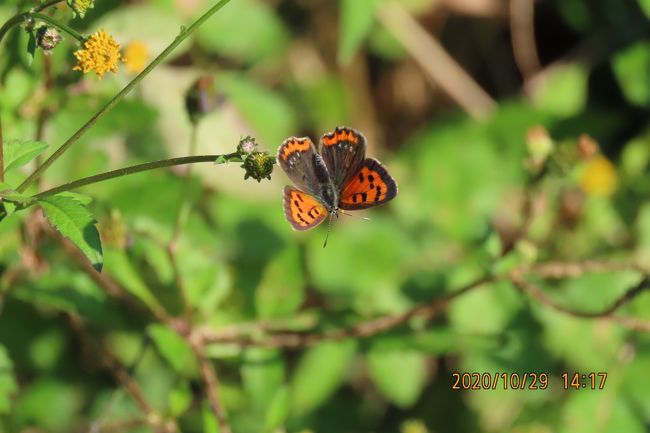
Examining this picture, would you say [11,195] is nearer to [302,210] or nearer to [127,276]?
[302,210]

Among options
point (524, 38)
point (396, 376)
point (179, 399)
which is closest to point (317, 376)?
point (396, 376)

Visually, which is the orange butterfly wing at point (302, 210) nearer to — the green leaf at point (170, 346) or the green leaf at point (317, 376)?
the green leaf at point (170, 346)

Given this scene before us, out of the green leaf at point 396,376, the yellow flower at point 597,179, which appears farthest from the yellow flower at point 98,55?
the yellow flower at point 597,179

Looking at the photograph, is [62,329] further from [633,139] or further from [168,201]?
[633,139]

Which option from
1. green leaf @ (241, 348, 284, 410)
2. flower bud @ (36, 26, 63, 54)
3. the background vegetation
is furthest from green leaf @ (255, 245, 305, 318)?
flower bud @ (36, 26, 63, 54)

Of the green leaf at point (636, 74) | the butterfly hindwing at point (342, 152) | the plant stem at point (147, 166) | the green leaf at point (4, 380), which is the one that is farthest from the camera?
the green leaf at point (636, 74)
